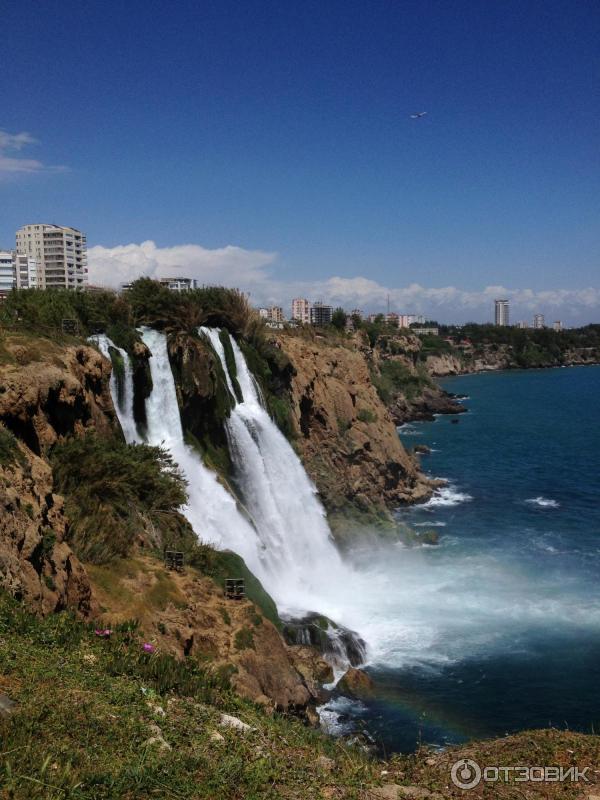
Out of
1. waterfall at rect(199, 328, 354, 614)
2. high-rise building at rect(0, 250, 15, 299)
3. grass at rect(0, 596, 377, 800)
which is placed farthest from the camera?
high-rise building at rect(0, 250, 15, 299)

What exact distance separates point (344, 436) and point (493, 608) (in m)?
15.8

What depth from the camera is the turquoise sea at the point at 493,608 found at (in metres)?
17.3

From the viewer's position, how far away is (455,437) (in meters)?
60.9

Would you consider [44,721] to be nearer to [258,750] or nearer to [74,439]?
[258,750]

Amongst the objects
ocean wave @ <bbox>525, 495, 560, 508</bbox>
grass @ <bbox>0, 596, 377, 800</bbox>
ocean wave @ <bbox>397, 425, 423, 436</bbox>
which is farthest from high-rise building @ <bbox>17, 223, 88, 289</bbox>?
grass @ <bbox>0, 596, 377, 800</bbox>

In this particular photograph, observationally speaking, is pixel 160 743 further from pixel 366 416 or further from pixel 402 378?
pixel 402 378

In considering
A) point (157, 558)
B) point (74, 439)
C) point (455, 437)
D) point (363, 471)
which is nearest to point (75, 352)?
point (74, 439)

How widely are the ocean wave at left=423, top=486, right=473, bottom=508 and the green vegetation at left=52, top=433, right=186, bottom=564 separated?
23621 millimetres

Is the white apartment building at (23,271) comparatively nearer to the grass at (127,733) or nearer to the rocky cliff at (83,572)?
the rocky cliff at (83,572)

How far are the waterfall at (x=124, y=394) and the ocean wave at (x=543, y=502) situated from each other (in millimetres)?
24668

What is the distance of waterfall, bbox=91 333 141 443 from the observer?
814 inches

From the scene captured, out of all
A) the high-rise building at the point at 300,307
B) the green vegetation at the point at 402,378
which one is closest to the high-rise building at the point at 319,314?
the high-rise building at the point at 300,307

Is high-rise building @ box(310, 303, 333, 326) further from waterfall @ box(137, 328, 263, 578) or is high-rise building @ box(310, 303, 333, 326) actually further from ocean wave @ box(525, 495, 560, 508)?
waterfall @ box(137, 328, 263, 578)

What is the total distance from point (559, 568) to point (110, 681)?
23.4m
